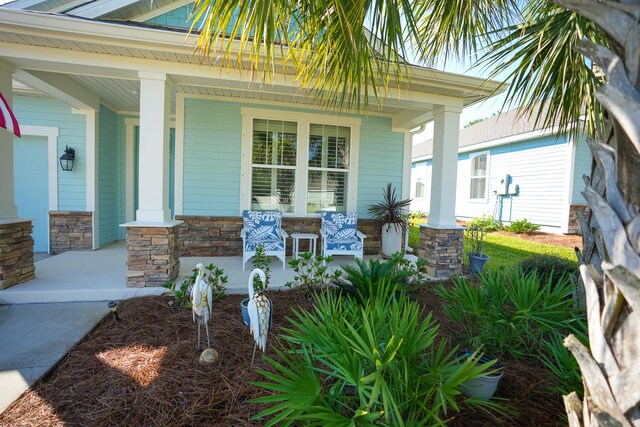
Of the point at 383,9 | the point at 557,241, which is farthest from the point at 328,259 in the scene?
the point at 557,241

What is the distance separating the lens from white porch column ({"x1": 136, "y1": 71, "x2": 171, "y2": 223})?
3.67 metres

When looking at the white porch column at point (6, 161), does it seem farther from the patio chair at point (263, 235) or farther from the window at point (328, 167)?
the window at point (328, 167)

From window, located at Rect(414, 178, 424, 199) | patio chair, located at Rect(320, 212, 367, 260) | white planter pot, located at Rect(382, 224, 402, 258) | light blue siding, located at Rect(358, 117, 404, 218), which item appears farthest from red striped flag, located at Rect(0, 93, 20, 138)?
window, located at Rect(414, 178, 424, 199)

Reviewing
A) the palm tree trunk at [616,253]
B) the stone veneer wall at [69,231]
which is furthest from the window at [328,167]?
the palm tree trunk at [616,253]

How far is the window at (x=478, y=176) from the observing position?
12070mm

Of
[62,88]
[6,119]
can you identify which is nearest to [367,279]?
[6,119]

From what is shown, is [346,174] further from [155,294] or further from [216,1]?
[216,1]

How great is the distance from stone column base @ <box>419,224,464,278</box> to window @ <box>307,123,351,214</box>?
2.06 meters

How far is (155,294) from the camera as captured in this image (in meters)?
3.67

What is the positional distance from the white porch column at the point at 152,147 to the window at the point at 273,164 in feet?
6.99

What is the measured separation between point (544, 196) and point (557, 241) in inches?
80.0

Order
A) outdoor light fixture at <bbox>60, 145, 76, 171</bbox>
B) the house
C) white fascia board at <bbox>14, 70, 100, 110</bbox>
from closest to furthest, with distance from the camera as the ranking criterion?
the house, white fascia board at <bbox>14, 70, 100, 110</bbox>, outdoor light fixture at <bbox>60, 145, 76, 171</bbox>

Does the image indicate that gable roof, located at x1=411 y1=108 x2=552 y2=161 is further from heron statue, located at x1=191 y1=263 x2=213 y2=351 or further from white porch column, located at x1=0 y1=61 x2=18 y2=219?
white porch column, located at x1=0 y1=61 x2=18 y2=219

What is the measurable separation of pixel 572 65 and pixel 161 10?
18.6 feet
